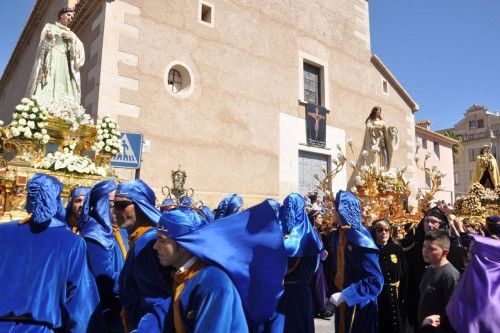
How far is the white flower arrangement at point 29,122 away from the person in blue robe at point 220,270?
527 centimetres

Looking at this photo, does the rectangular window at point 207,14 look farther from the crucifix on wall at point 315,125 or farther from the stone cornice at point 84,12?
the crucifix on wall at point 315,125

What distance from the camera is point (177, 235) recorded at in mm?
2379

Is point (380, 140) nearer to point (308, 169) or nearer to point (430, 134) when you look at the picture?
point (308, 169)

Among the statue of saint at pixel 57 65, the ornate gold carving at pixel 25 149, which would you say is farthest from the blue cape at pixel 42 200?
the statue of saint at pixel 57 65

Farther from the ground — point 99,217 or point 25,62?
point 25,62

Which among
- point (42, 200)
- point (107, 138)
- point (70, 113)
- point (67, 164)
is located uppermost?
point (70, 113)

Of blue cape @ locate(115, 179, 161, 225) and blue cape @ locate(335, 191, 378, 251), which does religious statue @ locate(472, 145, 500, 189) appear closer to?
blue cape @ locate(335, 191, 378, 251)

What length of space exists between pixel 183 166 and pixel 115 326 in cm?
951

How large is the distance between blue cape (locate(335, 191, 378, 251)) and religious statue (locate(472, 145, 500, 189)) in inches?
510

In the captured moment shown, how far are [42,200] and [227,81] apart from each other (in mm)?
11750

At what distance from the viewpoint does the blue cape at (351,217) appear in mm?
4332

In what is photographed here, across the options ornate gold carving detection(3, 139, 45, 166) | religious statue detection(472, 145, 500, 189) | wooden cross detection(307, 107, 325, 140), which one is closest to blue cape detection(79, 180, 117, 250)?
ornate gold carving detection(3, 139, 45, 166)

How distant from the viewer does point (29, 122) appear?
6766 millimetres

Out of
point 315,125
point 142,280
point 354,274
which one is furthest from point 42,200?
point 315,125
